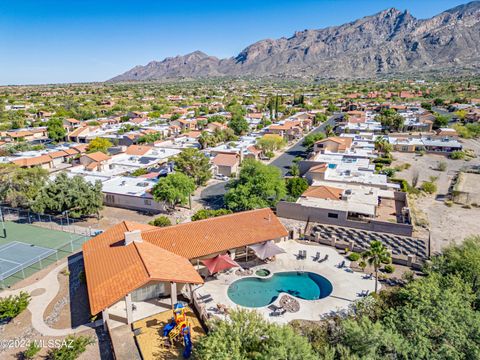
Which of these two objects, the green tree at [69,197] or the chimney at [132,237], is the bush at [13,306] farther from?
the green tree at [69,197]

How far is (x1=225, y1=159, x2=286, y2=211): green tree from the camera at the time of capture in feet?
121

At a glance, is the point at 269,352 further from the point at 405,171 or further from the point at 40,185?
the point at 405,171

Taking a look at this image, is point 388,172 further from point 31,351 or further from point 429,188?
point 31,351

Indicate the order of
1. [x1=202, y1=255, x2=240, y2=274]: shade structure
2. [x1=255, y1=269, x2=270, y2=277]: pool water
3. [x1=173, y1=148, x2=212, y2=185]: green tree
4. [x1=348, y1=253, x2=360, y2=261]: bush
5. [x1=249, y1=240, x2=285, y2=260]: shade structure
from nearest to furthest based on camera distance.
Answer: [x1=202, y1=255, x2=240, y2=274]: shade structure < [x1=255, y1=269, x2=270, y2=277]: pool water < [x1=249, y1=240, x2=285, y2=260]: shade structure < [x1=348, y1=253, x2=360, y2=261]: bush < [x1=173, y1=148, x2=212, y2=185]: green tree

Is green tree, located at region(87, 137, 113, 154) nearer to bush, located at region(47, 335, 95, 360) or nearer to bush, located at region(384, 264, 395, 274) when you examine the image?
bush, located at region(47, 335, 95, 360)

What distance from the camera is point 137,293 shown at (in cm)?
2184

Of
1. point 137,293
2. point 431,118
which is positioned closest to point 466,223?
point 137,293

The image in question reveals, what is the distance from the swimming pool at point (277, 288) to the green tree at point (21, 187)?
28.1 meters

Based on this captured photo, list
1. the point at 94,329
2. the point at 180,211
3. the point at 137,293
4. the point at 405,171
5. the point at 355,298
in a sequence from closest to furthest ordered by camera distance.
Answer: the point at 94,329, the point at 137,293, the point at 355,298, the point at 180,211, the point at 405,171

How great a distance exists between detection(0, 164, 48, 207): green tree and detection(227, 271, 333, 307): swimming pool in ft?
92.1

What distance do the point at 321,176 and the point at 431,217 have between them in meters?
15.0

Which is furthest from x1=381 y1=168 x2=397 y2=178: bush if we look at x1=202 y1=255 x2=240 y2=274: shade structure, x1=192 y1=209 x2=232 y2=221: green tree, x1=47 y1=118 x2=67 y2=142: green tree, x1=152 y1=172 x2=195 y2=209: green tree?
x1=47 y1=118 x2=67 y2=142: green tree

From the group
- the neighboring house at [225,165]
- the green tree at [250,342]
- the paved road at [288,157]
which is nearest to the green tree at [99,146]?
the neighboring house at [225,165]

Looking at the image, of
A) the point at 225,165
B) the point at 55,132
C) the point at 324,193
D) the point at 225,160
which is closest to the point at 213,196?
the point at 225,165
